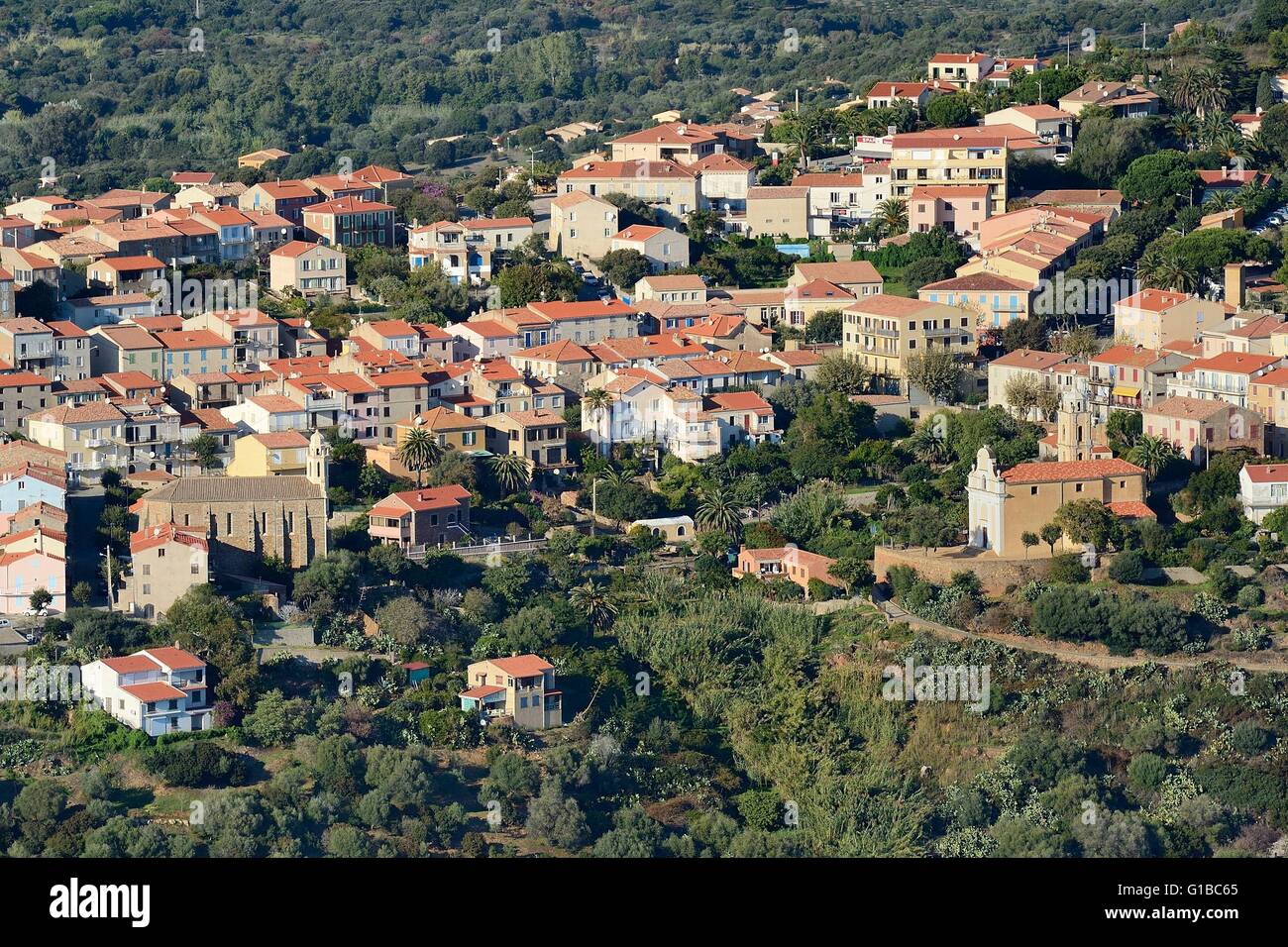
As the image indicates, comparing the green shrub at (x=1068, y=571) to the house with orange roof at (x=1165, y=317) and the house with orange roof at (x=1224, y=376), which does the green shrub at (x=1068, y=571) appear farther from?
the house with orange roof at (x=1165, y=317)

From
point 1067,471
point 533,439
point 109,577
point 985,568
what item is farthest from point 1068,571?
point 109,577

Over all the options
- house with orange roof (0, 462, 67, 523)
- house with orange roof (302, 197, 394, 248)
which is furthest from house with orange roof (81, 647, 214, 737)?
house with orange roof (302, 197, 394, 248)

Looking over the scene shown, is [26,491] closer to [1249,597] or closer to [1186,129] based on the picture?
[1249,597]

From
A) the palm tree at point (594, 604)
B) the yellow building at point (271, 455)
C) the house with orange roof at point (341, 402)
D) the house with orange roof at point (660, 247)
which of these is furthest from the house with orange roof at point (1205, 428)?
the yellow building at point (271, 455)

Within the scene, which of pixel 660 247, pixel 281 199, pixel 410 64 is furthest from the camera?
pixel 410 64

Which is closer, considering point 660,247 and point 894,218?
point 660,247

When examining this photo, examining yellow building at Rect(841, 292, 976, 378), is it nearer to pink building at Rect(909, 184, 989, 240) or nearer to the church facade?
pink building at Rect(909, 184, 989, 240)
